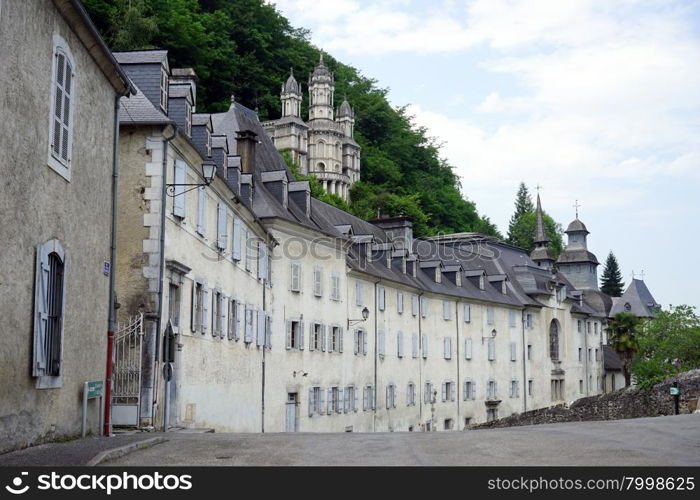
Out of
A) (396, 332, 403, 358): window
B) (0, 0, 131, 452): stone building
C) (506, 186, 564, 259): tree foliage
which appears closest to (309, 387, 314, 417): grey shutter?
(396, 332, 403, 358): window

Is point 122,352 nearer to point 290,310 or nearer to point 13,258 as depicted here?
point 13,258

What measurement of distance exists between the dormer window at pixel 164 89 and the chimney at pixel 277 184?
13.1 meters

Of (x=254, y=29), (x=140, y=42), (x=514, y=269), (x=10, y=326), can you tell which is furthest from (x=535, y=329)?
(x=10, y=326)

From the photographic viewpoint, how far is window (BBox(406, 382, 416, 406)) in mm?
46938

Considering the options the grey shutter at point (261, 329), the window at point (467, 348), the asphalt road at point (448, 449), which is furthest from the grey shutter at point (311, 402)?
the asphalt road at point (448, 449)

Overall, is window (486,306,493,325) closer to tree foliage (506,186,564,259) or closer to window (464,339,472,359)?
window (464,339,472,359)

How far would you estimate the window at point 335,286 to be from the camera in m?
38.6

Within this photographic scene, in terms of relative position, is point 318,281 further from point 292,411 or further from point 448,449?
point 448,449

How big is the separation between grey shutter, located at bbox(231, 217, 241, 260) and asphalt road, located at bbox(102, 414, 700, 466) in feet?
37.0

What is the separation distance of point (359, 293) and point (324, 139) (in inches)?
2362

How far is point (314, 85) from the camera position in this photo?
9738cm

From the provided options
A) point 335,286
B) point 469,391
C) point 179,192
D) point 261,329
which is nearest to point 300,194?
point 335,286

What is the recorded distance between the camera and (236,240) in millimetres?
27219

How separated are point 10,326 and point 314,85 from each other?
87746 mm
